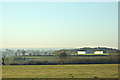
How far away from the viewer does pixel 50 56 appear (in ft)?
70.3

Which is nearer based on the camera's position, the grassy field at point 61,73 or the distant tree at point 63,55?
the grassy field at point 61,73

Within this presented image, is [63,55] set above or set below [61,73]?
above

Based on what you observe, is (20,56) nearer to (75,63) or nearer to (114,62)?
(75,63)

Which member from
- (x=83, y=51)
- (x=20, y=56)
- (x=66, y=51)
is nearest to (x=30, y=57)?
(x=20, y=56)

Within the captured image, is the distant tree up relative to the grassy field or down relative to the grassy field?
up

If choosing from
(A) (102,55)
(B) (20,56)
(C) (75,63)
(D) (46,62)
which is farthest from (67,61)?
(B) (20,56)

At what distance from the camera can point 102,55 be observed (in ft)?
69.0

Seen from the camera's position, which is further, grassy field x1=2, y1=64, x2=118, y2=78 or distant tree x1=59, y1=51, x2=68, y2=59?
distant tree x1=59, y1=51, x2=68, y2=59

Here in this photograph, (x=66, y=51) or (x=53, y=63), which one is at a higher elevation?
(x=66, y=51)

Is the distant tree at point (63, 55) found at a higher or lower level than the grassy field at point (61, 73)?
higher

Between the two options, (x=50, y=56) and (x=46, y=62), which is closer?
(x=46, y=62)

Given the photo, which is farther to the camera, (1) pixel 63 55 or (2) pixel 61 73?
(1) pixel 63 55

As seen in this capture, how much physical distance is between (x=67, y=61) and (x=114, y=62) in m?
5.23

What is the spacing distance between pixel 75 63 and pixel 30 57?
535cm
